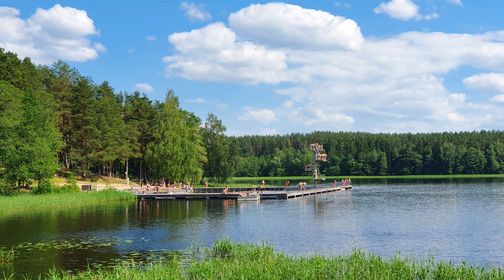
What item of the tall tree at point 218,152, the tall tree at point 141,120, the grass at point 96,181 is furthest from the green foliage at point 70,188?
the tall tree at point 218,152

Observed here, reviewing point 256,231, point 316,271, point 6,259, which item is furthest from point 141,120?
point 316,271

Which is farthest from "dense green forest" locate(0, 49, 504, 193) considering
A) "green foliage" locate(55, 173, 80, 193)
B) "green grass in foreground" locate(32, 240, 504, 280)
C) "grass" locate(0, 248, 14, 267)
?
"green grass in foreground" locate(32, 240, 504, 280)

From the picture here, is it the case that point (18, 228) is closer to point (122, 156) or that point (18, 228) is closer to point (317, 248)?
point (317, 248)

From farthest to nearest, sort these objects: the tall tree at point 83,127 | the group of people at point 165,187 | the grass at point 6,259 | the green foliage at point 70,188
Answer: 1. the tall tree at point 83,127
2. the group of people at point 165,187
3. the green foliage at point 70,188
4. the grass at point 6,259

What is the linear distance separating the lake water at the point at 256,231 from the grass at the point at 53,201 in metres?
3.86

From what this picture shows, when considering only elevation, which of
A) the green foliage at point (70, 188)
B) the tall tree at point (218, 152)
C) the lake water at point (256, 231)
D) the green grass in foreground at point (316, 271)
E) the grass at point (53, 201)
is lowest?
the lake water at point (256, 231)

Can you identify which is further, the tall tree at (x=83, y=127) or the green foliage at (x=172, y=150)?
the green foliage at (x=172, y=150)

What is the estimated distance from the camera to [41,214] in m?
53.3

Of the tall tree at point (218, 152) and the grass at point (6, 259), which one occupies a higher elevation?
the tall tree at point (218, 152)

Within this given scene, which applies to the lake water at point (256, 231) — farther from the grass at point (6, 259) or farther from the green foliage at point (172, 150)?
the green foliage at point (172, 150)

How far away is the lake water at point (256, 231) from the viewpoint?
31.7 m

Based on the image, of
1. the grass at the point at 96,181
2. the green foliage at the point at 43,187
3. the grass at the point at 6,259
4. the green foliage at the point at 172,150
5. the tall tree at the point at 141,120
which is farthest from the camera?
the tall tree at the point at 141,120

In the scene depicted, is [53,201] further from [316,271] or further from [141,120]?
[316,271]

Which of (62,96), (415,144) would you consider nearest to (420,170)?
(415,144)
